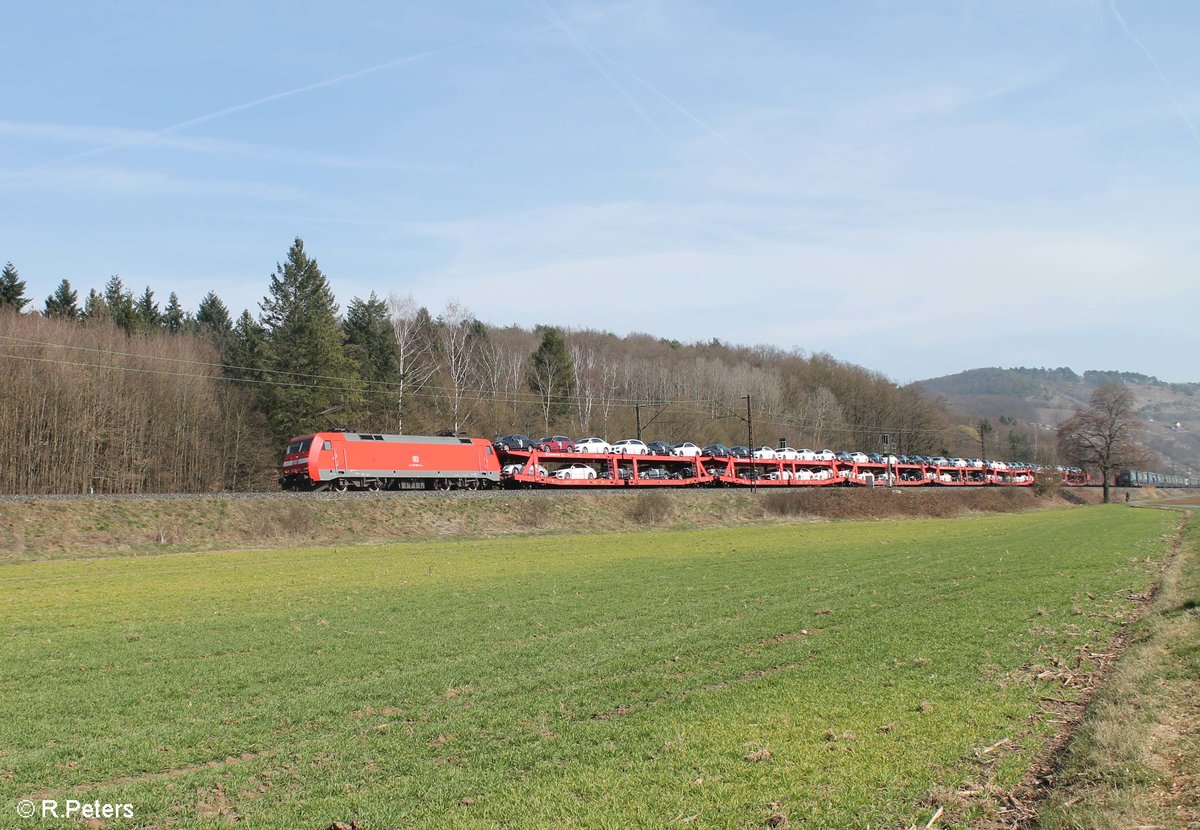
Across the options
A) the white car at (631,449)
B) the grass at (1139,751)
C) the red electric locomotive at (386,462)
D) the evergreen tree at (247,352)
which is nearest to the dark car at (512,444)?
the red electric locomotive at (386,462)

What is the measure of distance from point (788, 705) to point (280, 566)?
2522 centimetres

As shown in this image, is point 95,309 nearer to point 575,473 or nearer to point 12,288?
point 12,288

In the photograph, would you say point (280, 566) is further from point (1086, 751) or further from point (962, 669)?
point (1086, 751)

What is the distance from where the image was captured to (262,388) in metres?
69.4

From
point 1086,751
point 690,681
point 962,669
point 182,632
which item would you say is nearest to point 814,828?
point 1086,751

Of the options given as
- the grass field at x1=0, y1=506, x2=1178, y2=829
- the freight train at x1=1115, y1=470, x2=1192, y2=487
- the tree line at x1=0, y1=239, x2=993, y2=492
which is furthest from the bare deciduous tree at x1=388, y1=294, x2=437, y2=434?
the freight train at x1=1115, y1=470, x2=1192, y2=487

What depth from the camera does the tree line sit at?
2203 inches

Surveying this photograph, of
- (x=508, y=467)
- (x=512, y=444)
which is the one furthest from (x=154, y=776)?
(x=512, y=444)

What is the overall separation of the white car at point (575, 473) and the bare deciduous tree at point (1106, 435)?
262 feet

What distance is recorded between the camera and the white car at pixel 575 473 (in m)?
62.3

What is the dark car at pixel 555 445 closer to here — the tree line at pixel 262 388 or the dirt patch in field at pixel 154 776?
the tree line at pixel 262 388

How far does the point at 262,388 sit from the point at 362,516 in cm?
3000

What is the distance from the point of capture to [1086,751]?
852 cm

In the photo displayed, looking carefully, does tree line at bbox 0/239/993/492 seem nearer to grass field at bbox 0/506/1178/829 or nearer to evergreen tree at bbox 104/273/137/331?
evergreen tree at bbox 104/273/137/331
